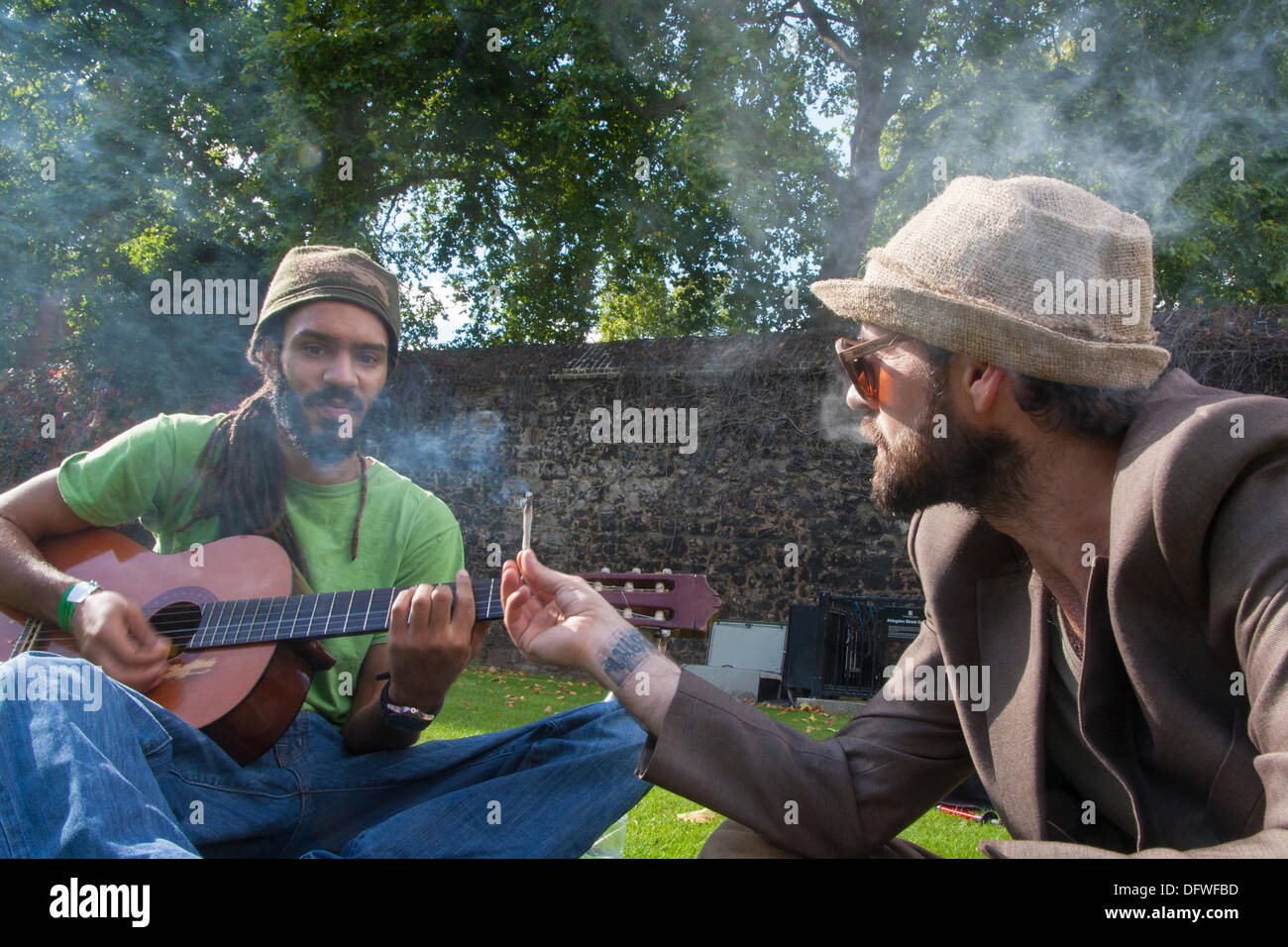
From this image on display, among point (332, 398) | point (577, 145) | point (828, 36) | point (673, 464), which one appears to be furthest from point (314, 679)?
point (828, 36)

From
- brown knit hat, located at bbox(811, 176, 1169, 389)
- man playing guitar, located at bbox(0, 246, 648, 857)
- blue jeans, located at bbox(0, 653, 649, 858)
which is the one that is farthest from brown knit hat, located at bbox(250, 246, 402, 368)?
brown knit hat, located at bbox(811, 176, 1169, 389)

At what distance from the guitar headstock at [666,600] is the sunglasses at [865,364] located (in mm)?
809

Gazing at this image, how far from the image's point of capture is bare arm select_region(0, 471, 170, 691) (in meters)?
2.74

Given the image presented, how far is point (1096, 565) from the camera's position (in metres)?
1.87

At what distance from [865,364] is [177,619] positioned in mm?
2378

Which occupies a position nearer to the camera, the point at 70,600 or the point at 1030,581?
the point at 1030,581

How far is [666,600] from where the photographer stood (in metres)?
2.73

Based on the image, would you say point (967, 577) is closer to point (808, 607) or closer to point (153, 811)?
point (153, 811)

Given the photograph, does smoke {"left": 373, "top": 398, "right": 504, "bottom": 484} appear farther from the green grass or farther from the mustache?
the mustache

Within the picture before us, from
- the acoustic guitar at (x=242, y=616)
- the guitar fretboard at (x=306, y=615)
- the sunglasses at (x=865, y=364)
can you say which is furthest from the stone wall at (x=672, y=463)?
the sunglasses at (x=865, y=364)

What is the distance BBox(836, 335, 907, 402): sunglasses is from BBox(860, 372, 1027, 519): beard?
13 centimetres

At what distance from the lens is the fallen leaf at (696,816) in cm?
471

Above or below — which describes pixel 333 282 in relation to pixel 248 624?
above

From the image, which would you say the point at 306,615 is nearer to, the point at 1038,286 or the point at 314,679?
the point at 314,679
